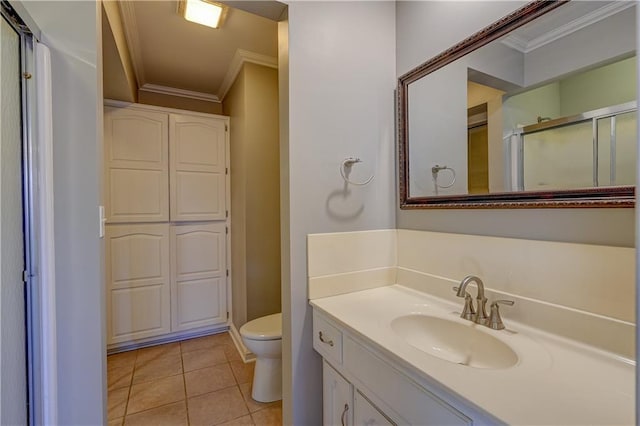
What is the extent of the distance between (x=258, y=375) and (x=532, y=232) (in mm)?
1688

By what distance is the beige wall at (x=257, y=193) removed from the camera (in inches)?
93.7

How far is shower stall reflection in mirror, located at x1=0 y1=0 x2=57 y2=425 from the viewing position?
2.81ft

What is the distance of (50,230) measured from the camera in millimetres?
984

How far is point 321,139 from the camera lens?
1.36 metres

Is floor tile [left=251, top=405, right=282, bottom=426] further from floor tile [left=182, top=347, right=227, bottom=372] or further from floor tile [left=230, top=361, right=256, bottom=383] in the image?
floor tile [left=182, top=347, right=227, bottom=372]

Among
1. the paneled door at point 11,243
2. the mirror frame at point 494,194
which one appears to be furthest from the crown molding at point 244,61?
the paneled door at point 11,243

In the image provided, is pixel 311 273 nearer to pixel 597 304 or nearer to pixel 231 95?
pixel 597 304

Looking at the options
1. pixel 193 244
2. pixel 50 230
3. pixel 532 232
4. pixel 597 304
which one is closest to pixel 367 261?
pixel 532 232

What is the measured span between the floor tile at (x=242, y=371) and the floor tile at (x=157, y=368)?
39 cm

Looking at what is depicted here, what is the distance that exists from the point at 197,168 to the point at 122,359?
1658 mm

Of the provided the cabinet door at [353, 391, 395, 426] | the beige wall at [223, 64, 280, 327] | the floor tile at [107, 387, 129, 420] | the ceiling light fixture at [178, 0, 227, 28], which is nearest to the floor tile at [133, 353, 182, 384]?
the floor tile at [107, 387, 129, 420]

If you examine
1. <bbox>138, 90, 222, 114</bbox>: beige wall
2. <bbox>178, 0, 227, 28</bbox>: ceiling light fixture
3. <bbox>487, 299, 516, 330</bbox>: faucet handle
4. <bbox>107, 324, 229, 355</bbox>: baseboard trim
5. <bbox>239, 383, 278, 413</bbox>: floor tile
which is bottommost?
<bbox>239, 383, 278, 413</bbox>: floor tile

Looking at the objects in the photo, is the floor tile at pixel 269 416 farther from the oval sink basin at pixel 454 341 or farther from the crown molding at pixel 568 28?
the crown molding at pixel 568 28

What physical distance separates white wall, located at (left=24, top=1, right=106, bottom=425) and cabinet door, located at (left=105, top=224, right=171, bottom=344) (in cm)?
147
